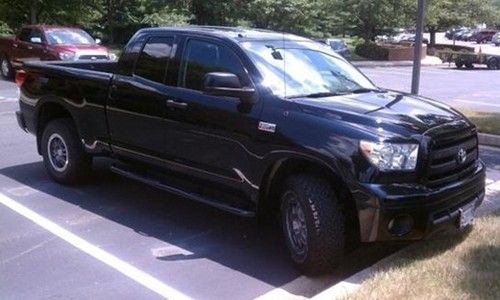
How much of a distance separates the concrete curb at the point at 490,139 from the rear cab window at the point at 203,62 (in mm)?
5815

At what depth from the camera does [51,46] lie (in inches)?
714

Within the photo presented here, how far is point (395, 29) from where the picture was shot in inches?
1784

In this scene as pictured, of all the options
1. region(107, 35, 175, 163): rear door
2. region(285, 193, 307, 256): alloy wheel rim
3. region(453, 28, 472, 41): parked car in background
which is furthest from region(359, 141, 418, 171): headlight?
region(453, 28, 472, 41): parked car in background

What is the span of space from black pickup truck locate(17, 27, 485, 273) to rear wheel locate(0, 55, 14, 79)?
14751mm

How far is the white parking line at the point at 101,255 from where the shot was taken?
14.9ft

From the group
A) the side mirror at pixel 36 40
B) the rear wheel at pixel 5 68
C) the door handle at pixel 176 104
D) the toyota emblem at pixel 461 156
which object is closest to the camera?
the toyota emblem at pixel 461 156

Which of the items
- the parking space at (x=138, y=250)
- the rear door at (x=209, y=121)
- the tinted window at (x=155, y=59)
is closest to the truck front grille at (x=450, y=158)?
the parking space at (x=138, y=250)

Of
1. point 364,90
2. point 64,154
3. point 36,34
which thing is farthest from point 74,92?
point 36,34

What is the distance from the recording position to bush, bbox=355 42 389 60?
39969 mm

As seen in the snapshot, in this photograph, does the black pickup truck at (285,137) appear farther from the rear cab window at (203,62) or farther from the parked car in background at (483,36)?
the parked car in background at (483,36)

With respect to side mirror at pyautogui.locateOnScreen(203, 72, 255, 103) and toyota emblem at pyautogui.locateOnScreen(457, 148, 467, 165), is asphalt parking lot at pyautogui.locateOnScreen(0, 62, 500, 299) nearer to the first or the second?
toyota emblem at pyautogui.locateOnScreen(457, 148, 467, 165)

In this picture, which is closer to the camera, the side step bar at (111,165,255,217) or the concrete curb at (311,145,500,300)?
the concrete curb at (311,145,500,300)

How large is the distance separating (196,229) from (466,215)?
2.33m

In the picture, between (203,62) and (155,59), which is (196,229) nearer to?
(203,62)
